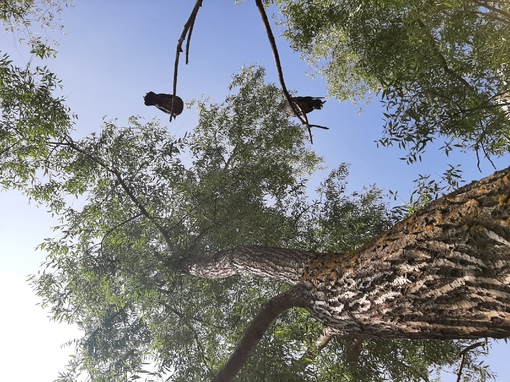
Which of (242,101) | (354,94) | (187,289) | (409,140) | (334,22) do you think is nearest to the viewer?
(409,140)

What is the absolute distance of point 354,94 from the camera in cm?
1052

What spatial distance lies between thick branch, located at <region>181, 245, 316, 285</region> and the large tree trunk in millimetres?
857

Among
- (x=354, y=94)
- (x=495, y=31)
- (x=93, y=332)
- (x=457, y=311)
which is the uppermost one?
(x=354, y=94)

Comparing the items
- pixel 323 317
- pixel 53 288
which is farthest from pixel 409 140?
pixel 53 288

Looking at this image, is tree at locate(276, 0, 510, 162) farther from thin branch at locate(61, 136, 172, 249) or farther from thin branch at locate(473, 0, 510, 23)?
thin branch at locate(61, 136, 172, 249)

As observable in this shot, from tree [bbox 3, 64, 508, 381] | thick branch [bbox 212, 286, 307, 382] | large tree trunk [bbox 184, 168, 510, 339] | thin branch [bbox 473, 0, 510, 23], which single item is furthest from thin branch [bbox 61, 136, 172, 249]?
thin branch [bbox 473, 0, 510, 23]

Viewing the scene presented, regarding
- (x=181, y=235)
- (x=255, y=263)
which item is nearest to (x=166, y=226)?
(x=181, y=235)

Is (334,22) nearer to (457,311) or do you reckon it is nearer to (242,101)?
(242,101)

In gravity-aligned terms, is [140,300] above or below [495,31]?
below

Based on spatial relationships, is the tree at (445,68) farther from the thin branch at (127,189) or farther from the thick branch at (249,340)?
the thin branch at (127,189)

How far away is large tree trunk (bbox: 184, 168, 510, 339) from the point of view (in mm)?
2178

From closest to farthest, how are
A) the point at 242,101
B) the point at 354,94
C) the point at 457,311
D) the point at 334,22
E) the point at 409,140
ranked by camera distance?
the point at 457,311, the point at 409,140, the point at 334,22, the point at 242,101, the point at 354,94

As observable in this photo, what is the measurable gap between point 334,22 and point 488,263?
236 inches

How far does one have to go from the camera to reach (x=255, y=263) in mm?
5520
